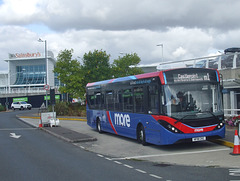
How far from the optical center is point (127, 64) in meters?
47.2

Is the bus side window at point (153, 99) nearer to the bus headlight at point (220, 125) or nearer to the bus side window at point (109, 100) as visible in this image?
the bus headlight at point (220, 125)

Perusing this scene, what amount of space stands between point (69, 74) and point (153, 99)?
27.8 m

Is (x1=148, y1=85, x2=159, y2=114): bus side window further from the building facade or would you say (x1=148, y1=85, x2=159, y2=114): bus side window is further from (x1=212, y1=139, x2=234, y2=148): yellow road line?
the building facade

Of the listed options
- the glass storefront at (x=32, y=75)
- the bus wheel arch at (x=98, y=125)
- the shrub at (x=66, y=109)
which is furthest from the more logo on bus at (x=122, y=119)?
the glass storefront at (x=32, y=75)

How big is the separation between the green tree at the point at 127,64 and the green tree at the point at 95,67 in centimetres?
423

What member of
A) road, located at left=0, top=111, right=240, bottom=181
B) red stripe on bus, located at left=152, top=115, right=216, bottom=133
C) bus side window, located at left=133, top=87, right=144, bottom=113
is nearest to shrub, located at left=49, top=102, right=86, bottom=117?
bus side window, located at left=133, top=87, right=144, bottom=113

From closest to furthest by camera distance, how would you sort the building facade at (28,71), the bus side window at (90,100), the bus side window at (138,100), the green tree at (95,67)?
the bus side window at (138,100), the bus side window at (90,100), the green tree at (95,67), the building facade at (28,71)

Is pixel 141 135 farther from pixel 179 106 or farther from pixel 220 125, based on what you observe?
pixel 220 125

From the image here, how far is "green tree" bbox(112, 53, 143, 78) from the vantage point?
46.3m

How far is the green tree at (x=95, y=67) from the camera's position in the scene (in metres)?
39.8

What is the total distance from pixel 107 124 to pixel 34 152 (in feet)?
17.7

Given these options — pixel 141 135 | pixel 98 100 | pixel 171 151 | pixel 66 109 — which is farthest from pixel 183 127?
pixel 66 109

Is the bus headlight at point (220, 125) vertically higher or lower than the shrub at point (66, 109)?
lower

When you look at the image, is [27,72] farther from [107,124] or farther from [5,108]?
[107,124]
